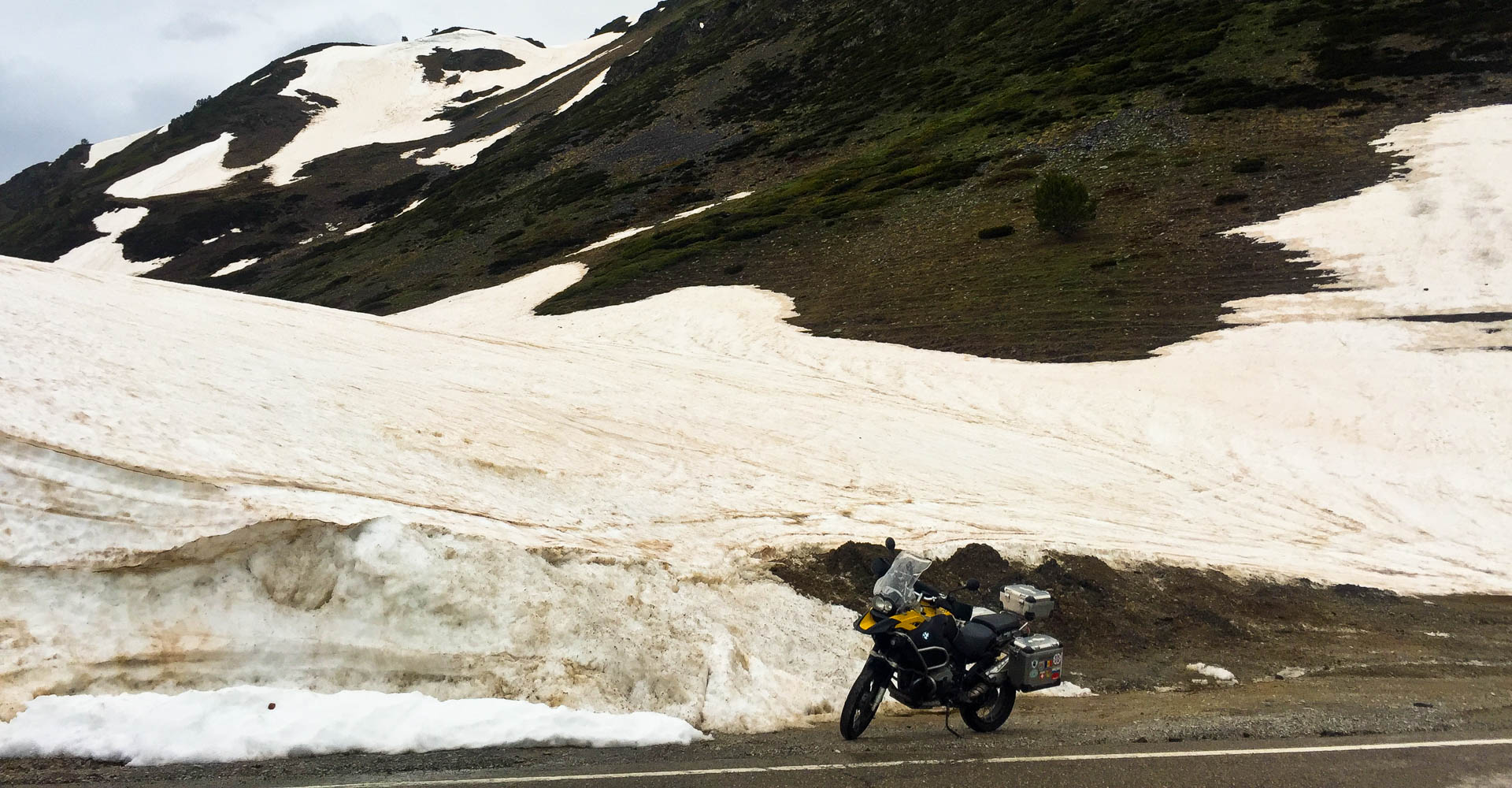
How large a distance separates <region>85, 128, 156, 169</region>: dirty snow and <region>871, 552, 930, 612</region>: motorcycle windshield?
206008 mm

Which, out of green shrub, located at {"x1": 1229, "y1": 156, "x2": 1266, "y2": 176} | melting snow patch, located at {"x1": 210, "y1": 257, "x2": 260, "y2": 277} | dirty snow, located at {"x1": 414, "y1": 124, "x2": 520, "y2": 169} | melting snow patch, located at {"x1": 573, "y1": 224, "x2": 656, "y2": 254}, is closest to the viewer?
green shrub, located at {"x1": 1229, "y1": 156, "x2": 1266, "y2": 176}

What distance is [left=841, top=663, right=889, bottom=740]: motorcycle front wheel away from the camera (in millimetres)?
8523

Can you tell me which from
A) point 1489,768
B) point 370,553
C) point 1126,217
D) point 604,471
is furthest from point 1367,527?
point 1126,217

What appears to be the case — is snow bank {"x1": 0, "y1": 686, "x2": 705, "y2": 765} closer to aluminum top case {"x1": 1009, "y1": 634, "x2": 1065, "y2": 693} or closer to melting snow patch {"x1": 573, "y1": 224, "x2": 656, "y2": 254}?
aluminum top case {"x1": 1009, "y1": 634, "x2": 1065, "y2": 693}

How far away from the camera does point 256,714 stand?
839 cm

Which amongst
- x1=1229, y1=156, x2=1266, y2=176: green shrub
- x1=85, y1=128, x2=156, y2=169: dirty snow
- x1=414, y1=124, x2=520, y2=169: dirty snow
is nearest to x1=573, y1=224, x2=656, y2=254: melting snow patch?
x1=1229, y1=156, x2=1266, y2=176: green shrub

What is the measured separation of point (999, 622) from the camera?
8.97m

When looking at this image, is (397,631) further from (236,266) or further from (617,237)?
(236,266)

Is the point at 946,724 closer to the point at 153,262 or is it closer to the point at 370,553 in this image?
the point at 370,553

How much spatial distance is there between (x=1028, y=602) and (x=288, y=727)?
7962 mm

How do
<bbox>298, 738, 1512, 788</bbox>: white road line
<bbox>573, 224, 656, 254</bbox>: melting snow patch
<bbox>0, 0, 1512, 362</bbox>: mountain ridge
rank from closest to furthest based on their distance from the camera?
1. <bbox>298, 738, 1512, 788</bbox>: white road line
2. <bbox>0, 0, 1512, 362</bbox>: mountain ridge
3. <bbox>573, 224, 656, 254</bbox>: melting snow patch

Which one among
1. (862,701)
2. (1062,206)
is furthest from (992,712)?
(1062,206)

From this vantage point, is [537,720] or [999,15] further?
[999,15]

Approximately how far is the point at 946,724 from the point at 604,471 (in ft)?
33.5
